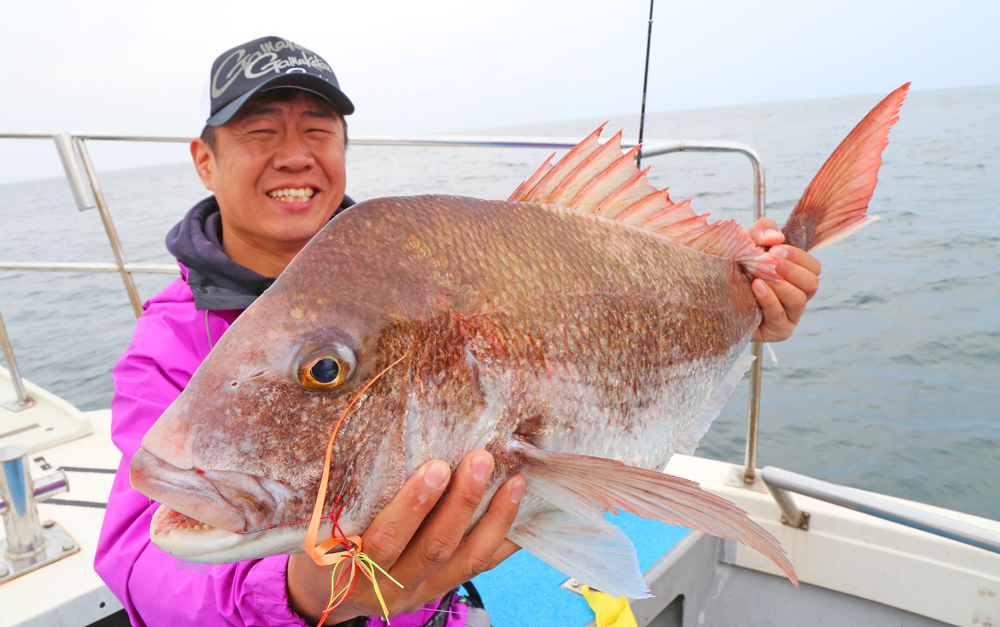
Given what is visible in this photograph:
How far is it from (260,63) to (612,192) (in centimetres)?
→ 97

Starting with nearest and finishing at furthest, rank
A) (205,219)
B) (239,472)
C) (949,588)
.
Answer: (239,472)
(205,219)
(949,588)

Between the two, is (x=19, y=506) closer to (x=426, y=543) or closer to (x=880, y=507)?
(x=426, y=543)

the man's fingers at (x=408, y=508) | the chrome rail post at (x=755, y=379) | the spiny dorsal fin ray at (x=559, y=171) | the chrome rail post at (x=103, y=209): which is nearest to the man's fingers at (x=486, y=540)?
the man's fingers at (x=408, y=508)

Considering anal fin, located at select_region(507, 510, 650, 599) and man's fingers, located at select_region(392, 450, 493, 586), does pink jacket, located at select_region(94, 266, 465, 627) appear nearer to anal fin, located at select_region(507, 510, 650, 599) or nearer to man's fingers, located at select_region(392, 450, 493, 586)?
man's fingers, located at select_region(392, 450, 493, 586)

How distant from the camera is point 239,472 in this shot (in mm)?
705

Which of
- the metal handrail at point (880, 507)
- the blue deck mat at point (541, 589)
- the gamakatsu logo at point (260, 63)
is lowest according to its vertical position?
the blue deck mat at point (541, 589)

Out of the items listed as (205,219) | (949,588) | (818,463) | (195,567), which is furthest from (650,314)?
(818,463)

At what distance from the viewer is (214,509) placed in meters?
0.68

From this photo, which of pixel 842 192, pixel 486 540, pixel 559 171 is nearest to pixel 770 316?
pixel 842 192

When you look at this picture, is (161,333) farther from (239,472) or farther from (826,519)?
(826,519)

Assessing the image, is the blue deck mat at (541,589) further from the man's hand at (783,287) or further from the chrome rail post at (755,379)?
the man's hand at (783,287)

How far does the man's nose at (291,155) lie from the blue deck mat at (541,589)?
145 cm

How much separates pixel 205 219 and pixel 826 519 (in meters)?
2.43

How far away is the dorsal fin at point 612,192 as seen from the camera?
1.14 meters
